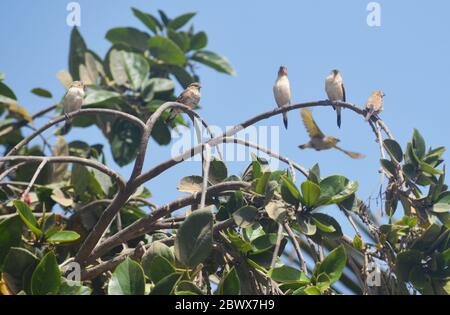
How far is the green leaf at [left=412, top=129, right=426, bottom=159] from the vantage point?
4.51m

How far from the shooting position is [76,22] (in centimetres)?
563

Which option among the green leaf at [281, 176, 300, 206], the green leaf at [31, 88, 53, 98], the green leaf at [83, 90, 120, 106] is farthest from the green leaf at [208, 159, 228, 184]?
the green leaf at [31, 88, 53, 98]

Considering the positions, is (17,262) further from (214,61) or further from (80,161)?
(214,61)

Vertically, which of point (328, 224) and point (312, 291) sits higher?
point (328, 224)

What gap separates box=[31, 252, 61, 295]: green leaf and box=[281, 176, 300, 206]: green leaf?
1.14 m

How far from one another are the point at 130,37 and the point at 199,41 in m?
0.62

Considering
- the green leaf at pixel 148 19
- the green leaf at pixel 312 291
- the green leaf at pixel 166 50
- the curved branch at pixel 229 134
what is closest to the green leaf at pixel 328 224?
the green leaf at pixel 312 291

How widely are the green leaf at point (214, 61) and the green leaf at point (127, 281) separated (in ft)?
15.1

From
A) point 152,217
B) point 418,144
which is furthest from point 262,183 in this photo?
point 418,144

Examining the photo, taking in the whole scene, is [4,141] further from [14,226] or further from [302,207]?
[302,207]

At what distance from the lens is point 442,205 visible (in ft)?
14.2
